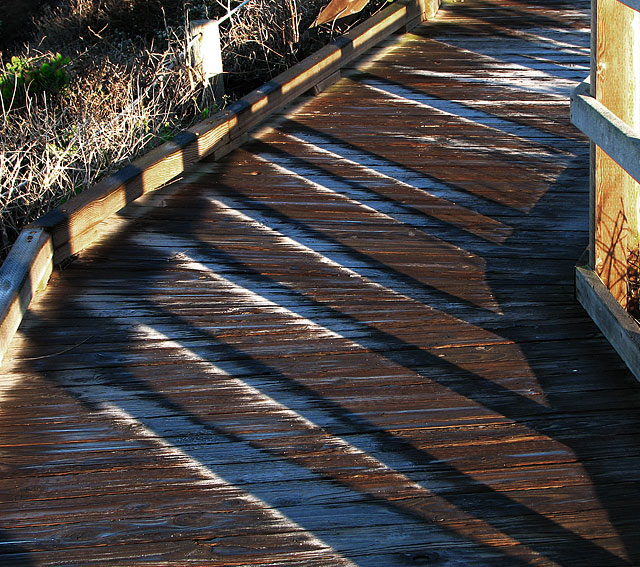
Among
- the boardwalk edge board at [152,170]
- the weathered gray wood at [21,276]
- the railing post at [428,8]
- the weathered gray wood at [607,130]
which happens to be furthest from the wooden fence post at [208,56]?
the weathered gray wood at [607,130]

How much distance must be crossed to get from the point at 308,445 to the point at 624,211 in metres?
1.43

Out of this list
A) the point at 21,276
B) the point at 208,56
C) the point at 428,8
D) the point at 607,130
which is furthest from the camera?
the point at 428,8

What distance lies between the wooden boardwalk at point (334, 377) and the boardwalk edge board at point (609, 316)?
5 cm

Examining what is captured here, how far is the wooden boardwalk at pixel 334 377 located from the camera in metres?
2.45

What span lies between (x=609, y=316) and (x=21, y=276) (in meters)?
2.26

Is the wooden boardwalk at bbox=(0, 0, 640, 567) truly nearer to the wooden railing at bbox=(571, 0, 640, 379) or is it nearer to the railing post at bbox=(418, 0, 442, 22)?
the wooden railing at bbox=(571, 0, 640, 379)

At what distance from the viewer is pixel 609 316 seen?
3.22 metres

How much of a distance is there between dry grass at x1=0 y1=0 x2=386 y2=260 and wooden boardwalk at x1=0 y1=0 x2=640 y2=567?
707 mm

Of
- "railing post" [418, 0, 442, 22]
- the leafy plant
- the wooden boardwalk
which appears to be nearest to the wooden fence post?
the wooden boardwalk

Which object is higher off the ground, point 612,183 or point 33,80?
point 33,80

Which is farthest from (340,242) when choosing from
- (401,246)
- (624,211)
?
Result: (624,211)

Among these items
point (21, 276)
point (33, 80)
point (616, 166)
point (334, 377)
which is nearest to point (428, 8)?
point (33, 80)

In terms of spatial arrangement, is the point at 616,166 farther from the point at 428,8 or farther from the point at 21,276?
the point at 428,8

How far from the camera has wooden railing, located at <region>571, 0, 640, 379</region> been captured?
3086 mm
